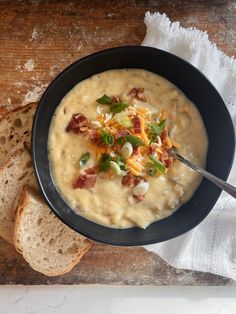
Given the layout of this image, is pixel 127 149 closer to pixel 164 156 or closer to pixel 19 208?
pixel 164 156

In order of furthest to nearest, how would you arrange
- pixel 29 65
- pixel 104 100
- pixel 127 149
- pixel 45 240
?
pixel 29 65 → pixel 45 240 → pixel 104 100 → pixel 127 149

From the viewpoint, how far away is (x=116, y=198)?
2.19 meters

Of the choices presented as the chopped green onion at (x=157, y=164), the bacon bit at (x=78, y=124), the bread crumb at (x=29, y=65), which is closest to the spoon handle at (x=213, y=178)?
the chopped green onion at (x=157, y=164)

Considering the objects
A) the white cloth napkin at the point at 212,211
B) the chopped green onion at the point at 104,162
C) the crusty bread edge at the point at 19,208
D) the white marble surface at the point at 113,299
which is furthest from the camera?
→ the white marble surface at the point at 113,299

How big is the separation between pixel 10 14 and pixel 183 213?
135cm

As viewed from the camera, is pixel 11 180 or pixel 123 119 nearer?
pixel 123 119

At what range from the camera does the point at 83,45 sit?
259 cm

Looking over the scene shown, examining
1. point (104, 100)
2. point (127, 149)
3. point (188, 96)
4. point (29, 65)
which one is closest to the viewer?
point (127, 149)

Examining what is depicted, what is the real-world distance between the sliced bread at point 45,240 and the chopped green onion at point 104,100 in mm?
562

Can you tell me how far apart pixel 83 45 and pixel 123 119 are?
2.04ft

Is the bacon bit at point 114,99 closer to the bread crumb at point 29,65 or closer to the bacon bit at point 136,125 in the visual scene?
the bacon bit at point 136,125

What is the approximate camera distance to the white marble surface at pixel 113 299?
2.59 m

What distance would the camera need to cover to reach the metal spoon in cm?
205

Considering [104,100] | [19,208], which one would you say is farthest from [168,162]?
[19,208]
